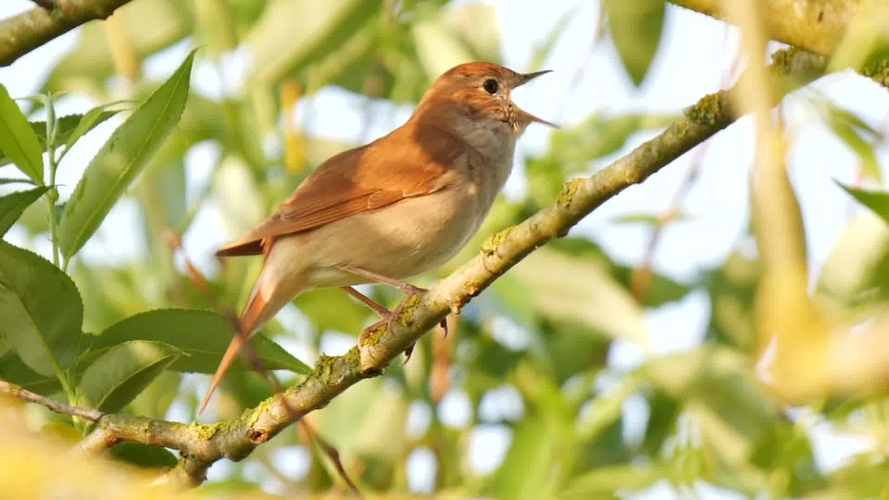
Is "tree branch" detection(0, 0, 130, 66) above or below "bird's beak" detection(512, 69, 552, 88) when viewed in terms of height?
above

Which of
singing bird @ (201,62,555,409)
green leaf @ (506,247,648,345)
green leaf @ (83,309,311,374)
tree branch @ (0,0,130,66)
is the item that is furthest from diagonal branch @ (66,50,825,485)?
green leaf @ (506,247,648,345)

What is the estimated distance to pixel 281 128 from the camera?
6.05 m

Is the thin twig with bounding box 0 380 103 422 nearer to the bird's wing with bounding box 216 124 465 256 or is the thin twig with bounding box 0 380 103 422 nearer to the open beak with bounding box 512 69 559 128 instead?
the bird's wing with bounding box 216 124 465 256

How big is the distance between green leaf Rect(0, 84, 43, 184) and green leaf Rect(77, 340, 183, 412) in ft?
1.35

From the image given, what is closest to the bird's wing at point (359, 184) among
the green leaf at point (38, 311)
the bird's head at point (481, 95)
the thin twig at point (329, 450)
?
the bird's head at point (481, 95)

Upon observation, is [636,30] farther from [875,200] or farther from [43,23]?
[43,23]

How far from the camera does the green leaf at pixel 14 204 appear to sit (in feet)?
7.84

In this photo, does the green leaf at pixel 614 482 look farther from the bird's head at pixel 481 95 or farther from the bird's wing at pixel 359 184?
the bird's head at pixel 481 95

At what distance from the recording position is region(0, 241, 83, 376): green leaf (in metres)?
2.41

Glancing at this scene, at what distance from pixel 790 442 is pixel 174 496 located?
12.6ft

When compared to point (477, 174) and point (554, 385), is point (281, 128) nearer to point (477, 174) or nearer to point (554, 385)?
point (477, 174)

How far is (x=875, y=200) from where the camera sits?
6.81 ft

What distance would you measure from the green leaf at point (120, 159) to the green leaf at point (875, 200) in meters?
1.33

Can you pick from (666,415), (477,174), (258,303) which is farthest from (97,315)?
(666,415)
